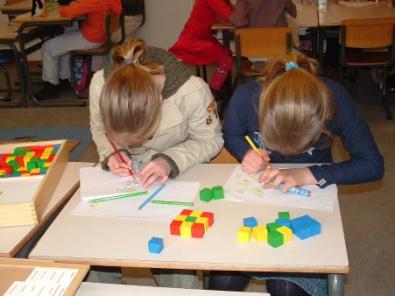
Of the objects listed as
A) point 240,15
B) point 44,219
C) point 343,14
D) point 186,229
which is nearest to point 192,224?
point 186,229

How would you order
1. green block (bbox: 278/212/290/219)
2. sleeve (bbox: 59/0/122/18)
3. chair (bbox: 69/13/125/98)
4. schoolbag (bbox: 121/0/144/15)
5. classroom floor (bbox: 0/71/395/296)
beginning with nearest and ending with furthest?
green block (bbox: 278/212/290/219) < classroom floor (bbox: 0/71/395/296) < sleeve (bbox: 59/0/122/18) < chair (bbox: 69/13/125/98) < schoolbag (bbox: 121/0/144/15)

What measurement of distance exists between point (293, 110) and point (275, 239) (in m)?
0.36

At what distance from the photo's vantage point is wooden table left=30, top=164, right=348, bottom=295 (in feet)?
3.95

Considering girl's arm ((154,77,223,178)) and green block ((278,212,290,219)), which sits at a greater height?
girl's arm ((154,77,223,178))

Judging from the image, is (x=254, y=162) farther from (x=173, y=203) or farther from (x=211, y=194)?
(x=173, y=203)

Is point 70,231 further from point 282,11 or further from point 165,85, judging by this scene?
point 282,11

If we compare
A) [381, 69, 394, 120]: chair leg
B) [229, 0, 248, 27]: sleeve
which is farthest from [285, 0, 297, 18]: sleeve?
[381, 69, 394, 120]: chair leg

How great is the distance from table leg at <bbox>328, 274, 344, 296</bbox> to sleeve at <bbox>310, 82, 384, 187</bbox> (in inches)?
15.3

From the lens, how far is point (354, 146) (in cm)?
161

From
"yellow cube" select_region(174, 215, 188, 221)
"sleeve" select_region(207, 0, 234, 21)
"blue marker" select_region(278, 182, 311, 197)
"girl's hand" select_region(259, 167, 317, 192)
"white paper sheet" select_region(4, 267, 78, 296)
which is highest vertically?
"sleeve" select_region(207, 0, 234, 21)

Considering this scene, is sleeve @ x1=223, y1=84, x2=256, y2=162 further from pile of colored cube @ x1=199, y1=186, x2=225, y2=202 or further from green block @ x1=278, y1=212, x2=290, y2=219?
A: green block @ x1=278, y1=212, x2=290, y2=219

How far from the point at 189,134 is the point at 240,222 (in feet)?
1.94

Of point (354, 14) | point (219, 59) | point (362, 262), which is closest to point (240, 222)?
point (362, 262)

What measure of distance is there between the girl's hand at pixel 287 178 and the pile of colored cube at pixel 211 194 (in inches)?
5.8
